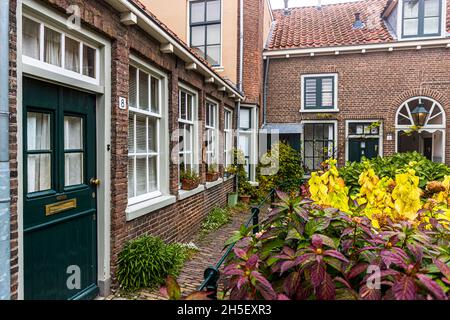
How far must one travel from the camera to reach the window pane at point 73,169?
331 cm

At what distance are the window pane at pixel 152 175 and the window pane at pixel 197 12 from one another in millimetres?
8442

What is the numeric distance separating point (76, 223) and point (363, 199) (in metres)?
2.94

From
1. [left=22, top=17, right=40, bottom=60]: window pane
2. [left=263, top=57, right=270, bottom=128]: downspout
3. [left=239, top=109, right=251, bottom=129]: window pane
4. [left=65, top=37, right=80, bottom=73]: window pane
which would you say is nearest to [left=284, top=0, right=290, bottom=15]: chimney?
[left=263, top=57, right=270, bottom=128]: downspout

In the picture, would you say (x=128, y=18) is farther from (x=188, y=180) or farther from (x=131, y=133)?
(x=188, y=180)

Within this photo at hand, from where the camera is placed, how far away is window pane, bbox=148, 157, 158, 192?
520 centimetres

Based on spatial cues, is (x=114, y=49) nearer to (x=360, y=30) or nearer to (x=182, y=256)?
(x=182, y=256)

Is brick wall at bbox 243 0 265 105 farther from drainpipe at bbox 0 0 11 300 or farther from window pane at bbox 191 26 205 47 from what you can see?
drainpipe at bbox 0 0 11 300

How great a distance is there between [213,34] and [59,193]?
33.2ft

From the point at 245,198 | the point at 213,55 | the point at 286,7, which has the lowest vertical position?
the point at 245,198

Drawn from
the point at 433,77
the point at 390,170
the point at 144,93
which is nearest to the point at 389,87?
the point at 433,77

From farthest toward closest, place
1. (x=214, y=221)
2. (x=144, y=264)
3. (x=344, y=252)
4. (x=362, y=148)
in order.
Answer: (x=362, y=148)
(x=214, y=221)
(x=144, y=264)
(x=344, y=252)

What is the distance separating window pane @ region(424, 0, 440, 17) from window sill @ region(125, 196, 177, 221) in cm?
1338

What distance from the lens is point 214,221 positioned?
299 inches

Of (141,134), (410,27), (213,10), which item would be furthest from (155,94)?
(410,27)
